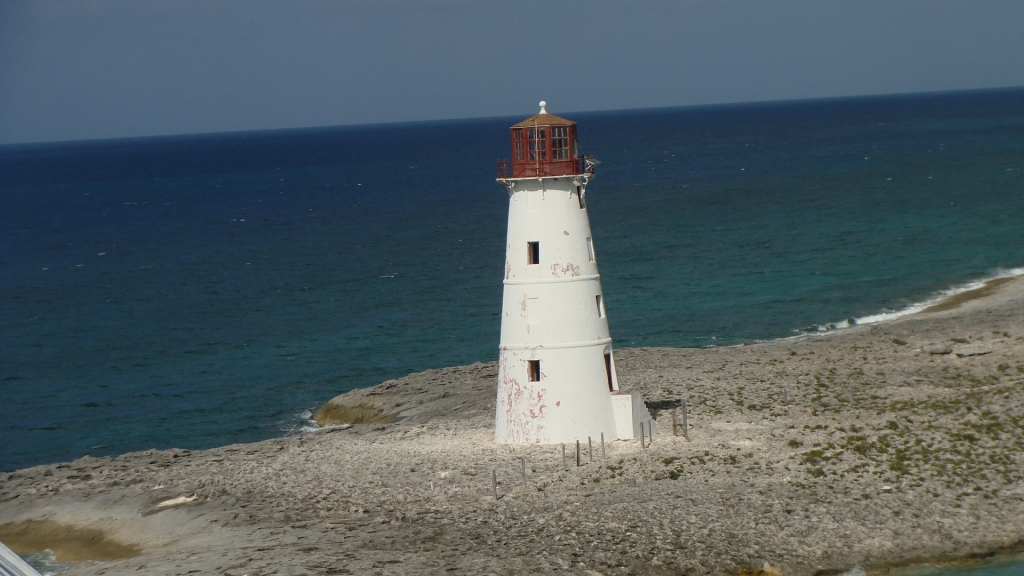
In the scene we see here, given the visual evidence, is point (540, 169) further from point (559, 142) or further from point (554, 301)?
point (554, 301)

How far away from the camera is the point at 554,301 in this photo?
29.8m

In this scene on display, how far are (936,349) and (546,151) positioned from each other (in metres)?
16.0

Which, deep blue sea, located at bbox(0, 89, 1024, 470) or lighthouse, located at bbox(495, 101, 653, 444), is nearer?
lighthouse, located at bbox(495, 101, 653, 444)

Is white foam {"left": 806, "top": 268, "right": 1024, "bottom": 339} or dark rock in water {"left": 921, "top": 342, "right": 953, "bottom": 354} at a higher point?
dark rock in water {"left": 921, "top": 342, "right": 953, "bottom": 354}

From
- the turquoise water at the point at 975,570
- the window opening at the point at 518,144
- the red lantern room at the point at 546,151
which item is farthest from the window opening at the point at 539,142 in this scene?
the turquoise water at the point at 975,570

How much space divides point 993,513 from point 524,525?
994cm

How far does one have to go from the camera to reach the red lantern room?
29.7m

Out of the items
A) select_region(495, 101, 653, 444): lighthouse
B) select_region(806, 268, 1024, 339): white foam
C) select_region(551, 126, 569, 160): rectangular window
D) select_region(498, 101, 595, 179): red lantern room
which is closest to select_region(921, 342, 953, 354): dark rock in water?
select_region(495, 101, 653, 444): lighthouse

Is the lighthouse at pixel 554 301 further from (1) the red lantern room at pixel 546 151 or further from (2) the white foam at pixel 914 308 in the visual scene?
(2) the white foam at pixel 914 308

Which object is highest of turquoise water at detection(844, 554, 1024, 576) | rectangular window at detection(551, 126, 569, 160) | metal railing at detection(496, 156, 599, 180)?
rectangular window at detection(551, 126, 569, 160)

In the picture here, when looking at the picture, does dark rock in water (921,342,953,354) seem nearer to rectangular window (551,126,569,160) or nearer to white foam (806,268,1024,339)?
white foam (806,268,1024,339)

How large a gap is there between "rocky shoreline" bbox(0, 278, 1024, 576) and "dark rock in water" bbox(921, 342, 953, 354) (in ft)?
0.54

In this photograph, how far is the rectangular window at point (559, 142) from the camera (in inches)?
1176

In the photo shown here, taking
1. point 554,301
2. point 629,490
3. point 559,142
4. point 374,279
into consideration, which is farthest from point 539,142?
point 374,279
